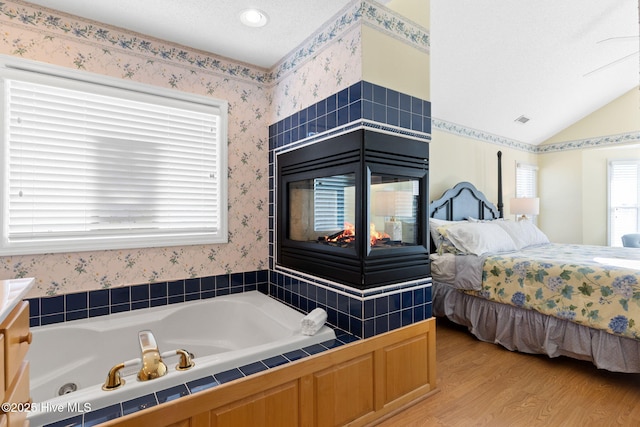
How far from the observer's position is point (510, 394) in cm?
208

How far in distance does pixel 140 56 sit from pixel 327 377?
91.5 inches

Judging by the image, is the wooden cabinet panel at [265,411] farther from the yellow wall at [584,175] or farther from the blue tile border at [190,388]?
the yellow wall at [584,175]

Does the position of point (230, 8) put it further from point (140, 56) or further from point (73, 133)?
point (73, 133)

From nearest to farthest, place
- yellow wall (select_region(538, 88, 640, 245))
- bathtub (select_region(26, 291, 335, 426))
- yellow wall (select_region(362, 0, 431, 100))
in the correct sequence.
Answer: bathtub (select_region(26, 291, 335, 426))
yellow wall (select_region(362, 0, 431, 100))
yellow wall (select_region(538, 88, 640, 245))

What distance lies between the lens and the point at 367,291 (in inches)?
69.0

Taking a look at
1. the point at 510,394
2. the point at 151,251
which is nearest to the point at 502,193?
the point at 510,394

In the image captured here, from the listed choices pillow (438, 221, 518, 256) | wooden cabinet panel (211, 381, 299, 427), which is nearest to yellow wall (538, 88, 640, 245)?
pillow (438, 221, 518, 256)

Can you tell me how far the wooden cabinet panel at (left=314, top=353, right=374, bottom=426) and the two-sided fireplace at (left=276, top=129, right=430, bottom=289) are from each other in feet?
1.41

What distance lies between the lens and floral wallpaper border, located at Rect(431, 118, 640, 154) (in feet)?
13.5

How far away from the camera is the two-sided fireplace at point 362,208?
1784 mm

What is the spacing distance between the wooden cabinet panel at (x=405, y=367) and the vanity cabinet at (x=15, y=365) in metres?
1.54

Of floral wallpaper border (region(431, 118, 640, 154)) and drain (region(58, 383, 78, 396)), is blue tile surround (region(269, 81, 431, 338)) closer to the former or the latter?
drain (region(58, 383, 78, 396))

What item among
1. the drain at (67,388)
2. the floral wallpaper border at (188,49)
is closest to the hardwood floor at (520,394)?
the drain at (67,388)

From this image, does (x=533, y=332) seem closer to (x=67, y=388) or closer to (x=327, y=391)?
(x=327, y=391)
